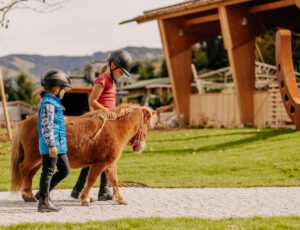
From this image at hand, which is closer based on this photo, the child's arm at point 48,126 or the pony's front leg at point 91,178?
the child's arm at point 48,126

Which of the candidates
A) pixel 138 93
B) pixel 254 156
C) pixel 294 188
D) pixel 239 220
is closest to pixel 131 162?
pixel 254 156

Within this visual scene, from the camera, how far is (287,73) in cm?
1955

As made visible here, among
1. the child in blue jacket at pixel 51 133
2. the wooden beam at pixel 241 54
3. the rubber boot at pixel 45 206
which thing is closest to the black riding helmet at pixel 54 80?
the child in blue jacket at pixel 51 133

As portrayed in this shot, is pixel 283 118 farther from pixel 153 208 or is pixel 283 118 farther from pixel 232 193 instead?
pixel 153 208

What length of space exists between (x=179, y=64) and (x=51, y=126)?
21619mm

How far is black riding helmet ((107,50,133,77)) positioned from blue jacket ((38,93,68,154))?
1160 millimetres

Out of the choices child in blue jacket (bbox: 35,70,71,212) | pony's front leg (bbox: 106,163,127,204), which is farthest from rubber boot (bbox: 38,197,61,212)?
pony's front leg (bbox: 106,163,127,204)

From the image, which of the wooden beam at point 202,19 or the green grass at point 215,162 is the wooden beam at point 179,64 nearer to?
the wooden beam at point 202,19

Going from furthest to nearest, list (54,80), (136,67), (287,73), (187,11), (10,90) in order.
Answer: (136,67)
(10,90)
(187,11)
(287,73)
(54,80)

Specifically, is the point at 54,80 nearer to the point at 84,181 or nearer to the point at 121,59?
the point at 121,59

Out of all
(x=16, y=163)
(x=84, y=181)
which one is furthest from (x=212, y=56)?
(x=16, y=163)

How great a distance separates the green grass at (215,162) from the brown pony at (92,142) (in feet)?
6.79

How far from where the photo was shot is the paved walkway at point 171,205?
26.2ft

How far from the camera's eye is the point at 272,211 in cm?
838
